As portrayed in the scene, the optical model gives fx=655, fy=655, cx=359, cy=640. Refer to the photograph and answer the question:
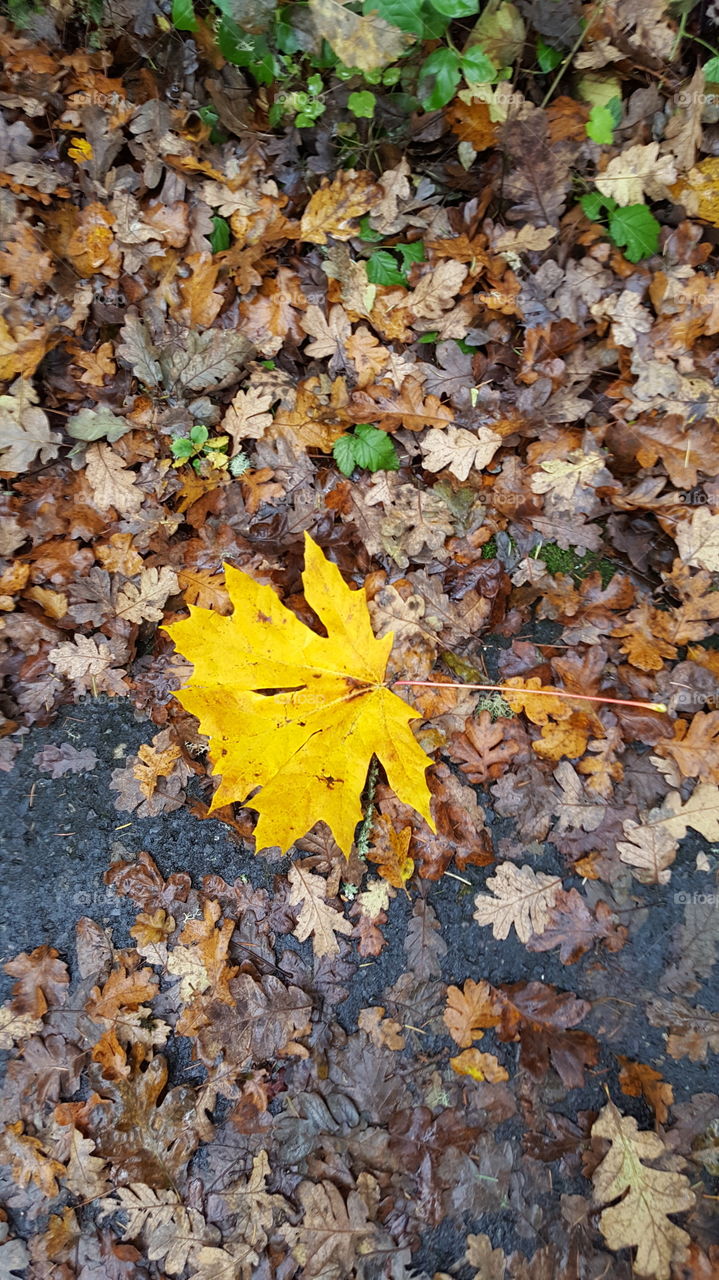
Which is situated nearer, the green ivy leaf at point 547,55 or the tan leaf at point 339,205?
the green ivy leaf at point 547,55

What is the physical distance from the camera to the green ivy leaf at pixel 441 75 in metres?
2.18

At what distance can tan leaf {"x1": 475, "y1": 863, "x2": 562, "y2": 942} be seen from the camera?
239 centimetres

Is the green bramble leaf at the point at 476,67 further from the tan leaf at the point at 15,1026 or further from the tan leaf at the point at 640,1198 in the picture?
the tan leaf at the point at 15,1026

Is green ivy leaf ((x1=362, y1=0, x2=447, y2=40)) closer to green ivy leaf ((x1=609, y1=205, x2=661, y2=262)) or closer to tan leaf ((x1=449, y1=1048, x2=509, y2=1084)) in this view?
green ivy leaf ((x1=609, y1=205, x2=661, y2=262))

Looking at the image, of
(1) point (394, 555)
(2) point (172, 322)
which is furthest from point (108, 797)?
(2) point (172, 322)

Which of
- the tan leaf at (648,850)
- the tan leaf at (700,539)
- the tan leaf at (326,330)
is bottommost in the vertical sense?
the tan leaf at (648,850)

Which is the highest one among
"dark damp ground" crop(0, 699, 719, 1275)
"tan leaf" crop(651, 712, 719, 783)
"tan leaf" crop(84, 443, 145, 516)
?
"tan leaf" crop(84, 443, 145, 516)

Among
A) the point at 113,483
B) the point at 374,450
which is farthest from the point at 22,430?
the point at 374,450

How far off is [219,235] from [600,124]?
1398 mm

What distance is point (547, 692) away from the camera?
2.39 m

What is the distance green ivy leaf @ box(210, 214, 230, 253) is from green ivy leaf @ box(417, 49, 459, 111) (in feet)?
2.66

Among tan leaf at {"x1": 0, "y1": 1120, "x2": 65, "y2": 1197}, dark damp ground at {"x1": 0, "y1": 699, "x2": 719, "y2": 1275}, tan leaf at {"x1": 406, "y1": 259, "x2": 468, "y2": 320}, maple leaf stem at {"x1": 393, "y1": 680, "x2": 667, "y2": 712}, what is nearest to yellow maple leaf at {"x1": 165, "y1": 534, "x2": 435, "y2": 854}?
maple leaf stem at {"x1": 393, "y1": 680, "x2": 667, "y2": 712}

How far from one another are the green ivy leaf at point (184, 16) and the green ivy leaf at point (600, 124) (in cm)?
141

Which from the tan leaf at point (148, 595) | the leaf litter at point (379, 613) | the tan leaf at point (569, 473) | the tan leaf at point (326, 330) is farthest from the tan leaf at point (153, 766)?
the tan leaf at point (569, 473)
